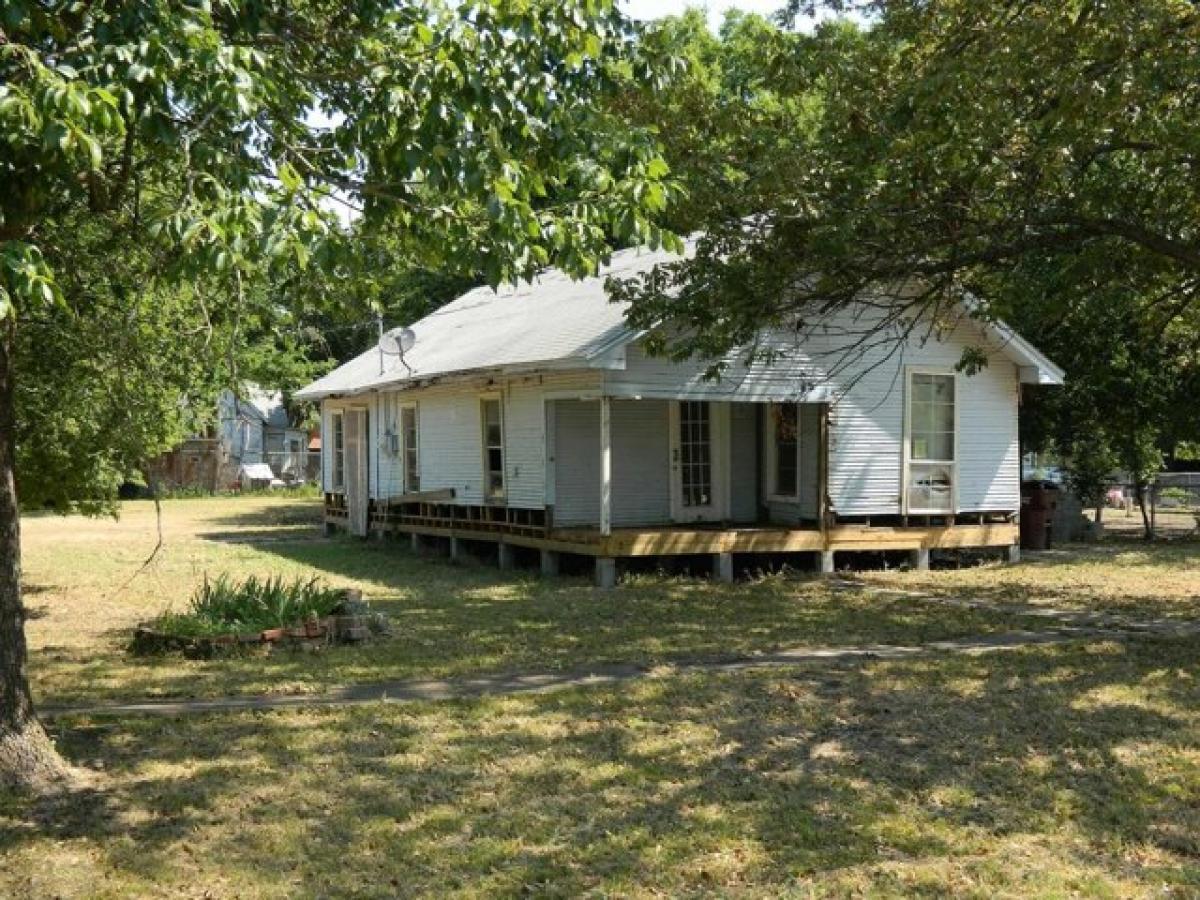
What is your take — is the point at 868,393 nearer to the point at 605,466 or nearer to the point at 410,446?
the point at 605,466

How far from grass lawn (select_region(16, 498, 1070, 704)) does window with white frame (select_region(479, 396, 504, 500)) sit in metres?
1.31

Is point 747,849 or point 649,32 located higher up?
point 649,32

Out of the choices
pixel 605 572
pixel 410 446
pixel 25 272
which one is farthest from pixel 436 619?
pixel 410 446

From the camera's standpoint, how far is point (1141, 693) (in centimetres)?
→ 944

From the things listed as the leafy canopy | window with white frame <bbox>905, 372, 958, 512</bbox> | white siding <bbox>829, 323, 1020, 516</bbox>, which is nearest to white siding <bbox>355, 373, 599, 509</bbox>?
white siding <bbox>829, 323, 1020, 516</bbox>

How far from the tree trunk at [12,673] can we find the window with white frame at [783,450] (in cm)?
1349

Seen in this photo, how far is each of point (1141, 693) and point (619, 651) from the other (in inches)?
175

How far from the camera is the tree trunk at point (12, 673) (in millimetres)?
6848

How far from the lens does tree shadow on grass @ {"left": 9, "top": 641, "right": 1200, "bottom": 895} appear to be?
582cm

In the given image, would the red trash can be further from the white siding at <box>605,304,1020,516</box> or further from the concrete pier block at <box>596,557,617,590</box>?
the concrete pier block at <box>596,557,617,590</box>

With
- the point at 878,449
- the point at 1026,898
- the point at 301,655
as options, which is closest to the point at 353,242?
the point at 1026,898

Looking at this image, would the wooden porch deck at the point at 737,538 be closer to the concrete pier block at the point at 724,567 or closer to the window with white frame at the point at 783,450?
the concrete pier block at the point at 724,567

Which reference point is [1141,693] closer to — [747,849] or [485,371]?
[747,849]

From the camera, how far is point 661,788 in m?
6.93
